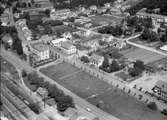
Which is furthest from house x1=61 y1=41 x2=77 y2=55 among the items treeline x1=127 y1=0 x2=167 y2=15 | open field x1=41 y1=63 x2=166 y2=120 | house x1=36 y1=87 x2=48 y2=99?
treeline x1=127 y1=0 x2=167 y2=15

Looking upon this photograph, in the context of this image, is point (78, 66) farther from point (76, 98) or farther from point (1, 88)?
point (1, 88)

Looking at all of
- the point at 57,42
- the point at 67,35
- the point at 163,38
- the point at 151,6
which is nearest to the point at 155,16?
the point at 151,6

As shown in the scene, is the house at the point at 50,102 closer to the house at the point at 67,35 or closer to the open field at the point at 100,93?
the open field at the point at 100,93

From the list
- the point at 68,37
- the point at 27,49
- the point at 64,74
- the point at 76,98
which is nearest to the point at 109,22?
the point at 68,37

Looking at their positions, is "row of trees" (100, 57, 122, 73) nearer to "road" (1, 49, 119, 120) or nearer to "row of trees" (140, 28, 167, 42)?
"road" (1, 49, 119, 120)

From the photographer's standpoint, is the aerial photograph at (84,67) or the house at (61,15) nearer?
the aerial photograph at (84,67)

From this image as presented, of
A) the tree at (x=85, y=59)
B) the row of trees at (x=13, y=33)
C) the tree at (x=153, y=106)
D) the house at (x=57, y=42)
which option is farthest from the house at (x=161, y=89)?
the row of trees at (x=13, y=33)

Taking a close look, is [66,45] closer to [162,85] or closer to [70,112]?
[70,112]
